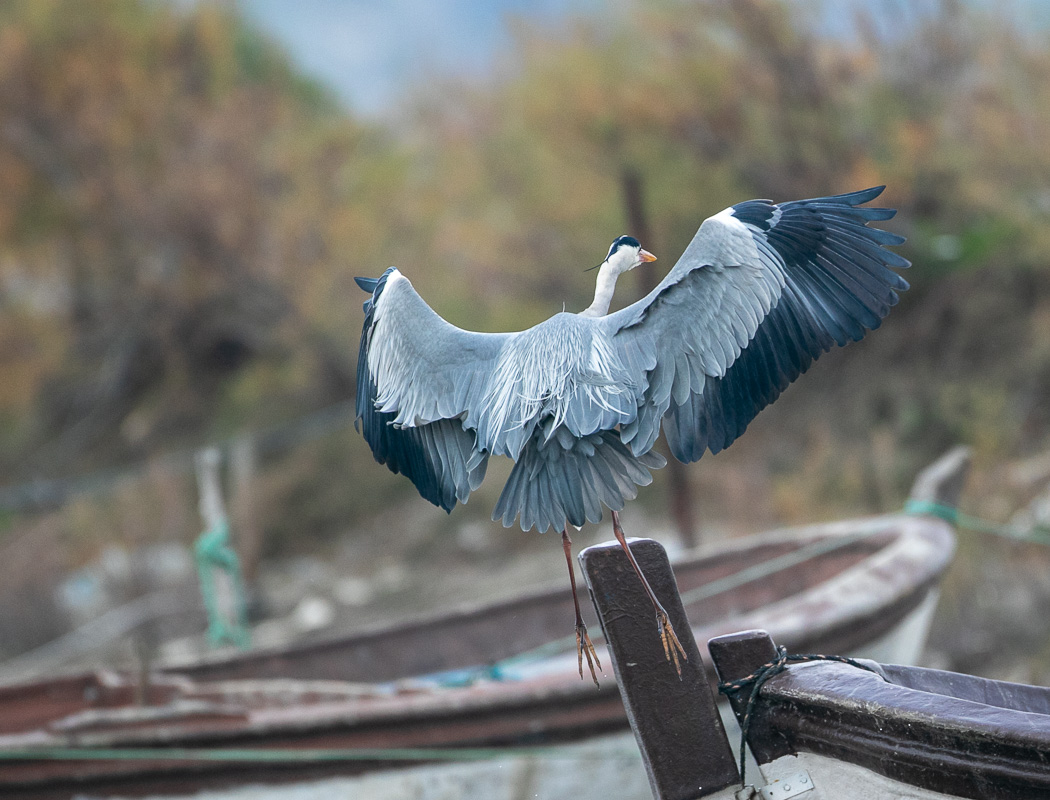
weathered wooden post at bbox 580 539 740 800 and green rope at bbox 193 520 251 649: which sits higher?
green rope at bbox 193 520 251 649

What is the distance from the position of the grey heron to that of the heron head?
0.57ft

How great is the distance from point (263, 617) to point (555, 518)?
9.93m

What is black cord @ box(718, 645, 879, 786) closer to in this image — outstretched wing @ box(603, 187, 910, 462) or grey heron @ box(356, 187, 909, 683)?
grey heron @ box(356, 187, 909, 683)

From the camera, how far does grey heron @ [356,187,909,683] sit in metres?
2.13

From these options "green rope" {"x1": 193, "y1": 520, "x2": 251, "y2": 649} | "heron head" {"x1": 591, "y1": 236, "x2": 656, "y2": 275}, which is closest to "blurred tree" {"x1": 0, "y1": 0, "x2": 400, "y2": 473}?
"green rope" {"x1": 193, "y1": 520, "x2": 251, "y2": 649}

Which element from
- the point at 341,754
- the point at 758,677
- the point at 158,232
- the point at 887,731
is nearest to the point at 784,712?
the point at 758,677

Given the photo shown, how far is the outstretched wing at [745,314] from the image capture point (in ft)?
7.23

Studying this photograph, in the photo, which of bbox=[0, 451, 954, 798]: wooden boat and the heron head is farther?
bbox=[0, 451, 954, 798]: wooden boat

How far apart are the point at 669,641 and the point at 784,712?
0.26 meters

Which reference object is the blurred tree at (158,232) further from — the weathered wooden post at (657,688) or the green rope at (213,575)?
the weathered wooden post at (657,688)

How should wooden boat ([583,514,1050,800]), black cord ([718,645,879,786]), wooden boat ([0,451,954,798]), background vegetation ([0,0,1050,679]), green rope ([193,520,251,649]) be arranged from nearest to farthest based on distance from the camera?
wooden boat ([583,514,1050,800]) → black cord ([718,645,879,786]) → wooden boat ([0,451,954,798]) → green rope ([193,520,251,649]) → background vegetation ([0,0,1050,679])

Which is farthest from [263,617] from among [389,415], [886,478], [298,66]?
[298,66]

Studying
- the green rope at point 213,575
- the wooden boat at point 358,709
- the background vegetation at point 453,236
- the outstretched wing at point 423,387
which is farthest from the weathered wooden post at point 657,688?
the green rope at point 213,575

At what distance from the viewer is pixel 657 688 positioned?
213 cm
